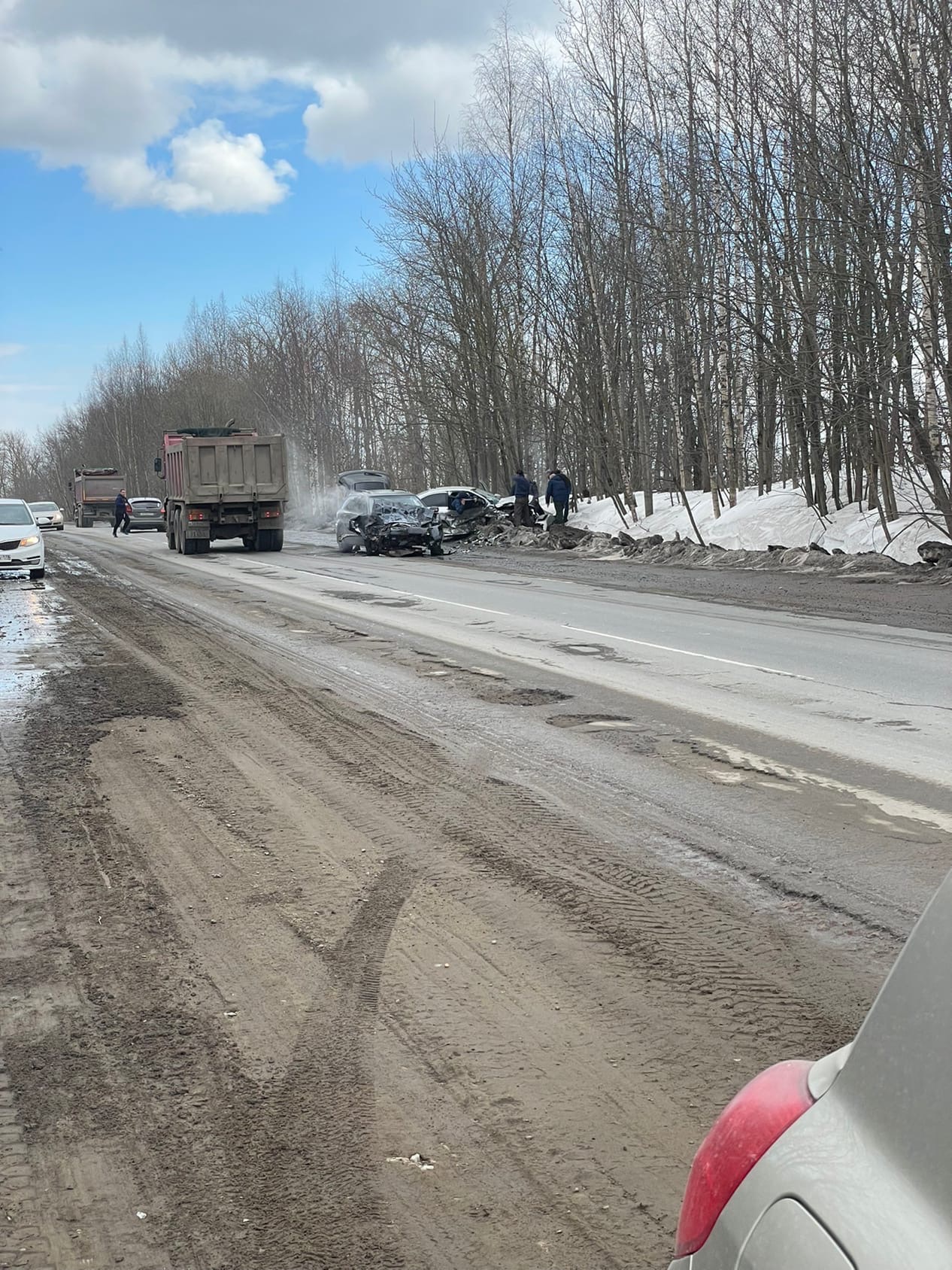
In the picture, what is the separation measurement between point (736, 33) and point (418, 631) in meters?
16.8

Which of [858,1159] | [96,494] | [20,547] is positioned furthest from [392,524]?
[96,494]

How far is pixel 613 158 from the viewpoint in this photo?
30.2 metres

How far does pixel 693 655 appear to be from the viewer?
38.5ft

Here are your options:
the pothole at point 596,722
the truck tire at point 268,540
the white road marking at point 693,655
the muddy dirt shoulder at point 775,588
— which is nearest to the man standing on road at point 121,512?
the truck tire at point 268,540

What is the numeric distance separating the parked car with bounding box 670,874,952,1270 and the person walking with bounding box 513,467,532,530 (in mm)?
33111

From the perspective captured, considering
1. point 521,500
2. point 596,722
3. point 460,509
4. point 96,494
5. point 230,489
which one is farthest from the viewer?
point 96,494

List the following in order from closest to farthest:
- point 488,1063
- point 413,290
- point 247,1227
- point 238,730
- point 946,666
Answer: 1. point 247,1227
2. point 488,1063
3. point 238,730
4. point 946,666
5. point 413,290

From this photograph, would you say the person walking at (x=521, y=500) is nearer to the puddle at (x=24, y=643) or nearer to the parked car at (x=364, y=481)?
the parked car at (x=364, y=481)

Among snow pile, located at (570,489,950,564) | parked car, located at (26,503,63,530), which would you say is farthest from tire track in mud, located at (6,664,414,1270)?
parked car, located at (26,503,63,530)

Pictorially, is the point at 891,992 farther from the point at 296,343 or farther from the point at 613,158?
the point at 296,343

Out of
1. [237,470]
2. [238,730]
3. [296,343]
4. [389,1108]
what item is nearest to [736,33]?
[237,470]

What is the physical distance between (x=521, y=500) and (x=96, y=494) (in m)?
37.9

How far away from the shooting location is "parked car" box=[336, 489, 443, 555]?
30172mm

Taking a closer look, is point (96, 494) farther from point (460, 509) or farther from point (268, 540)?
point (268, 540)
